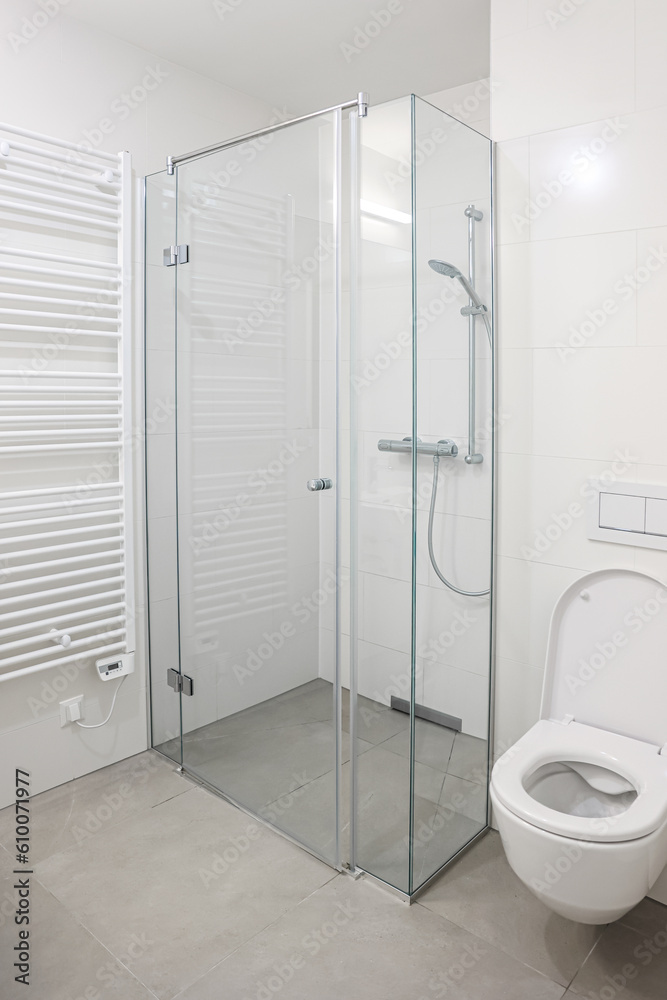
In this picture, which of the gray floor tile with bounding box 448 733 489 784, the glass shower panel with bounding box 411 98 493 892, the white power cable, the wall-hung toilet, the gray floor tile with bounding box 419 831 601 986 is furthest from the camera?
the white power cable

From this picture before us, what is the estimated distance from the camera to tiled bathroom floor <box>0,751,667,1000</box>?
5.20ft

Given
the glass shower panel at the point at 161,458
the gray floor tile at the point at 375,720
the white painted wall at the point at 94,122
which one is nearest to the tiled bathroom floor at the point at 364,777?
the gray floor tile at the point at 375,720

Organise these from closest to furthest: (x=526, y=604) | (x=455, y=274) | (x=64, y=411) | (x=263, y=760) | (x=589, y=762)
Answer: (x=589, y=762)
(x=455, y=274)
(x=526, y=604)
(x=263, y=760)
(x=64, y=411)

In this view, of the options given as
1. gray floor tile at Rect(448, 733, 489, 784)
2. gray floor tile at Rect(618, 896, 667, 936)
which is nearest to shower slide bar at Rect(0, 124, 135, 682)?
gray floor tile at Rect(448, 733, 489, 784)

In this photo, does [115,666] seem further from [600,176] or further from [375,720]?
[600,176]

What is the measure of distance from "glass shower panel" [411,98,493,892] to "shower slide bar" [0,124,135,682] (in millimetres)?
1099

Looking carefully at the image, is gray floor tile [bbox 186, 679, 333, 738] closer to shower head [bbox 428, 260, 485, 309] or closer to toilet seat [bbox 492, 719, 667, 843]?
toilet seat [bbox 492, 719, 667, 843]

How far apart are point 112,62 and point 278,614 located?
1.88m

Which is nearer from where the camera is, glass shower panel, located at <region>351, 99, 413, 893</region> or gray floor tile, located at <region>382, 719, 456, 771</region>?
glass shower panel, located at <region>351, 99, 413, 893</region>

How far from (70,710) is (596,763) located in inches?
64.8

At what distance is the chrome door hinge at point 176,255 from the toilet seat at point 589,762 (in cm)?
177

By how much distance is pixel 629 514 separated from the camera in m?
1.82

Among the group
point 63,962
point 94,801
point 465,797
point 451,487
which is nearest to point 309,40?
point 451,487

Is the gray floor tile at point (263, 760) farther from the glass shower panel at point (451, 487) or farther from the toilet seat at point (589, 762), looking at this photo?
the toilet seat at point (589, 762)
